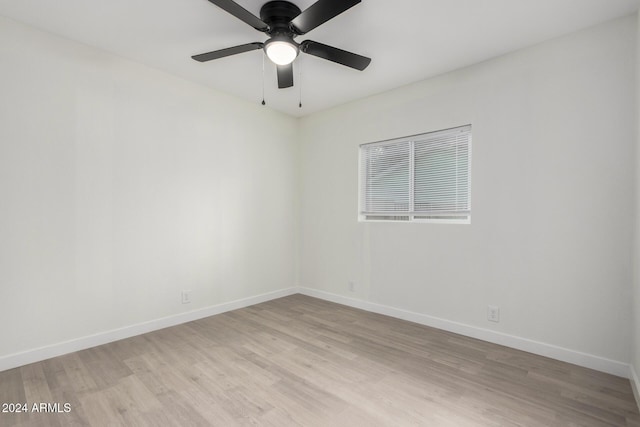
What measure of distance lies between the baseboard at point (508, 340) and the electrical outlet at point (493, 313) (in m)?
0.11

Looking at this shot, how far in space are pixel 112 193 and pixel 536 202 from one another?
3661 millimetres

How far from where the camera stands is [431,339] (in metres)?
2.83

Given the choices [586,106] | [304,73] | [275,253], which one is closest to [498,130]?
[586,106]

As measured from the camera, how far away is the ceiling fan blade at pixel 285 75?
2.40 meters

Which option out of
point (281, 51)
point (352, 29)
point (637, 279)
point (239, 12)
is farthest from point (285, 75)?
point (637, 279)

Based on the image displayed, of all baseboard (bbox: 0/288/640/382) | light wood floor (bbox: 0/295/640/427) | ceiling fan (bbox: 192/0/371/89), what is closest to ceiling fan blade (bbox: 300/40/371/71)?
ceiling fan (bbox: 192/0/371/89)

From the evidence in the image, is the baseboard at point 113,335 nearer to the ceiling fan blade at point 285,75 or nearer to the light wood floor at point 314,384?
the light wood floor at point 314,384

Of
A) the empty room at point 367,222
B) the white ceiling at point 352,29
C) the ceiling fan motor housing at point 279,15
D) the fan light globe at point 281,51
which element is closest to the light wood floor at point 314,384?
the empty room at point 367,222

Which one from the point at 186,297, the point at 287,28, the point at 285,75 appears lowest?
the point at 186,297

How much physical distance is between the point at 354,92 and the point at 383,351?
275cm

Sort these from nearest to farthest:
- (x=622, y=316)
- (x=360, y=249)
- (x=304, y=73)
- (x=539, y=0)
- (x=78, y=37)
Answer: (x=539, y=0) → (x=622, y=316) → (x=78, y=37) → (x=304, y=73) → (x=360, y=249)

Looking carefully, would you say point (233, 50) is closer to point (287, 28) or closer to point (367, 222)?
point (287, 28)

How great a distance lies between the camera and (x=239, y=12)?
178 centimetres

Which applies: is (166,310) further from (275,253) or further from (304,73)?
(304,73)
